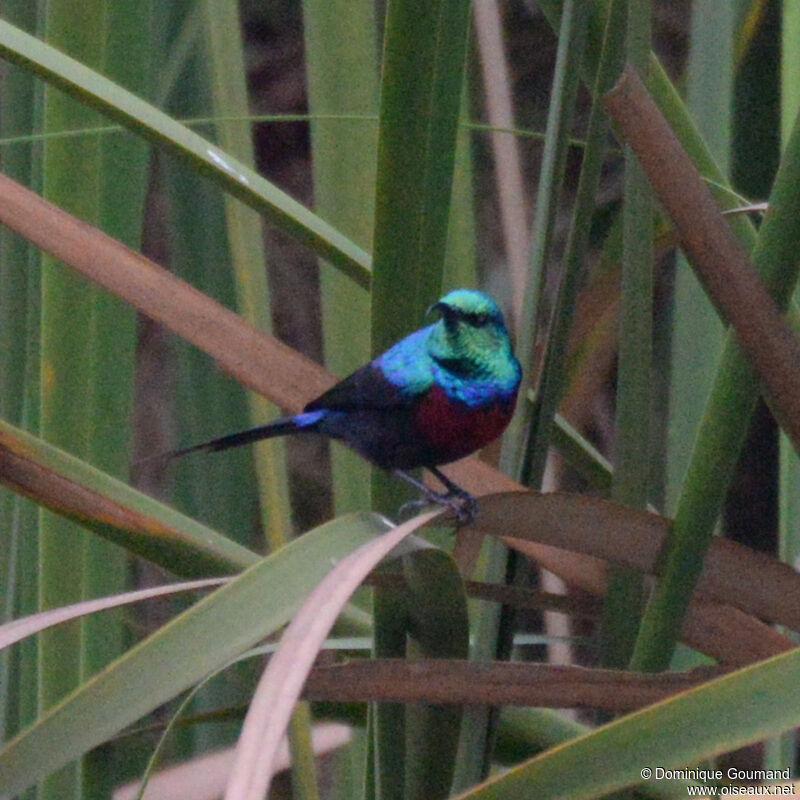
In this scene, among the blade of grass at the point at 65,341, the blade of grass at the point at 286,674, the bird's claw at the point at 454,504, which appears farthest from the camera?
the blade of grass at the point at 65,341

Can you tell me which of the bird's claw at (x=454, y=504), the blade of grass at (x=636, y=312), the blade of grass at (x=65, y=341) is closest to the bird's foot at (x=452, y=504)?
the bird's claw at (x=454, y=504)

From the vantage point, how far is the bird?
1.11m

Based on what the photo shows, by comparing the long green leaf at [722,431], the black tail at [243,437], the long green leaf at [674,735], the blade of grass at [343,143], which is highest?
the blade of grass at [343,143]

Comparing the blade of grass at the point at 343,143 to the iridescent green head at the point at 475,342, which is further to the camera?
the iridescent green head at the point at 475,342

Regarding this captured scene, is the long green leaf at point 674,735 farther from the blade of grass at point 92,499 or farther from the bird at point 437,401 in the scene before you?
the bird at point 437,401

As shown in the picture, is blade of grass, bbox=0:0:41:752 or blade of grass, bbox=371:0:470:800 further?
blade of grass, bbox=0:0:41:752

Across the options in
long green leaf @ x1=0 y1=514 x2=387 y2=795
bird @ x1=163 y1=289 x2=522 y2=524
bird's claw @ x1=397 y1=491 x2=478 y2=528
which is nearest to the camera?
long green leaf @ x1=0 y1=514 x2=387 y2=795

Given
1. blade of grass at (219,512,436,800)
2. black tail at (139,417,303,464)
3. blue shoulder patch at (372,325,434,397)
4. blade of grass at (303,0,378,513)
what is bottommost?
blade of grass at (219,512,436,800)

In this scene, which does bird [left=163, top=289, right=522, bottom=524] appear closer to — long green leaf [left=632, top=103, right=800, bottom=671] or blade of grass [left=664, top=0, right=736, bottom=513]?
blade of grass [left=664, top=0, right=736, bottom=513]

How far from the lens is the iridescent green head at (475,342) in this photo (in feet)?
Result: 3.87

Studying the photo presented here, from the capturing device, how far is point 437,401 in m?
1.20

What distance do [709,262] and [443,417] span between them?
0.56m

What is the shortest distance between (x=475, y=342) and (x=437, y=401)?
8 cm

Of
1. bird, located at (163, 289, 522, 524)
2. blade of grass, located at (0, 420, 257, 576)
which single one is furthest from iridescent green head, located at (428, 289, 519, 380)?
blade of grass, located at (0, 420, 257, 576)
